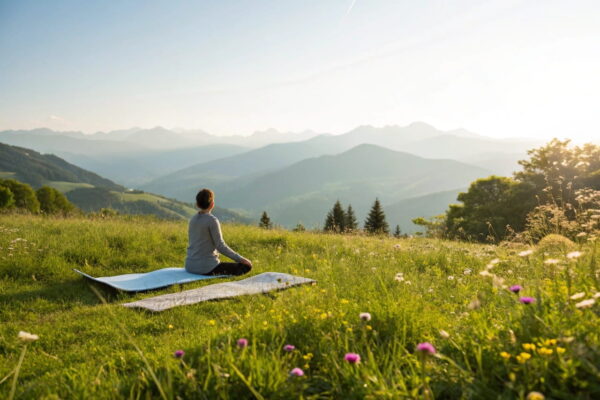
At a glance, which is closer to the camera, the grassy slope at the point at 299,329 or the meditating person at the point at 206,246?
the grassy slope at the point at 299,329

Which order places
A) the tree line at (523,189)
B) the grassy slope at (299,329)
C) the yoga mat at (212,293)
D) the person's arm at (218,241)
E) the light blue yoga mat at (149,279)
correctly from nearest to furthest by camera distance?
the grassy slope at (299,329)
the yoga mat at (212,293)
the light blue yoga mat at (149,279)
the person's arm at (218,241)
the tree line at (523,189)

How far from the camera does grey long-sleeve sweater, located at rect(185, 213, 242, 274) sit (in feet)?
25.7

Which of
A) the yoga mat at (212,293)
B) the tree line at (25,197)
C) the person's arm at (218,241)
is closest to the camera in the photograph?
the yoga mat at (212,293)

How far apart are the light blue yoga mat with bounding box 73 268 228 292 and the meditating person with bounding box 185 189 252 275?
20 cm

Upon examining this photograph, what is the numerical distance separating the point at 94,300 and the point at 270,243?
503 cm

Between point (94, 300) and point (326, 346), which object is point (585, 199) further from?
point (94, 300)

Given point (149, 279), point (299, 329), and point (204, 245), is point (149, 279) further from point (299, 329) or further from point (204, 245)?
point (299, 329)

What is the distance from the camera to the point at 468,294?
5465 millimetres

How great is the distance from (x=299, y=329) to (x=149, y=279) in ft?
16.2

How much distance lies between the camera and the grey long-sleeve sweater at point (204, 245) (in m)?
7.85

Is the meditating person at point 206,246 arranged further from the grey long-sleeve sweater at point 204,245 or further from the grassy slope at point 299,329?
the grassy slope at point 299,329

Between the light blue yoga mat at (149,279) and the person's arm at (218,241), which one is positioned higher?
the person's arm at (218,241)

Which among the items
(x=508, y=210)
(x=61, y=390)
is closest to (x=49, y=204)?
(x=508, y=210)

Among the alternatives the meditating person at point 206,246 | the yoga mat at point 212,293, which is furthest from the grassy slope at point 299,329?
the meditating person at point 206,246
